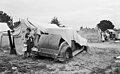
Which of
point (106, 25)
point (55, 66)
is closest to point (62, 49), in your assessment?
point (55, 66)

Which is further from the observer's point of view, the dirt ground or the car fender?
the car fender

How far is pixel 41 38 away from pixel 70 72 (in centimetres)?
325

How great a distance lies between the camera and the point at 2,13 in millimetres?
44156

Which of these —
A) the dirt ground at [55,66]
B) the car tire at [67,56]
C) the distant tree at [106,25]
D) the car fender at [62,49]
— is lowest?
the dirt ground at [55,66]

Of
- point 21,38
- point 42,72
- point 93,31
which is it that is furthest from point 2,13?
point 42,72

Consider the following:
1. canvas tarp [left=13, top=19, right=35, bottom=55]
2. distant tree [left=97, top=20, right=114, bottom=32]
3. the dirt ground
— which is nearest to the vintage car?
the dirt ground

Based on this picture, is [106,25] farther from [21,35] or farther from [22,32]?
[21,35]

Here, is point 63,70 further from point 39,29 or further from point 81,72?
point 39,29

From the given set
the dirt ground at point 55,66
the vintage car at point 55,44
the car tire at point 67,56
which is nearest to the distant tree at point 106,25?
the vintage car at point 55,44

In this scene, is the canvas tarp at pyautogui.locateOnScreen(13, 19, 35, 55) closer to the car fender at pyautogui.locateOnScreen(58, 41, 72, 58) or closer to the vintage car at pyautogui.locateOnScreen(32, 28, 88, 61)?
the vintage car at pyautogui.locateOnScreen(32, 28, 88, 61)

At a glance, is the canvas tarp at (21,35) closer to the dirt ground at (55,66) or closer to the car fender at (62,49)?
the dirt ground at (55,66)

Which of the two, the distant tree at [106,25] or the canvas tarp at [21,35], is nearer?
the canvas tarp at [21,35]

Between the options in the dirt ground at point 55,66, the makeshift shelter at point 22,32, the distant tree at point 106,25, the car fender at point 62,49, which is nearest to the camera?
the dirt ground at point 55,66

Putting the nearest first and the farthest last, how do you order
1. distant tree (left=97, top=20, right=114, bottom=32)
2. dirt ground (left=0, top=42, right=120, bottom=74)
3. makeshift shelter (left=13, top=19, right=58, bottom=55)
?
dirt ground (left=0, top=42, right=120, bottom=74) → makeshift shelter (left=13, top=19, right=58, bottom=55) → distant tree (left=97, top=20, right=114, bottom=32)
